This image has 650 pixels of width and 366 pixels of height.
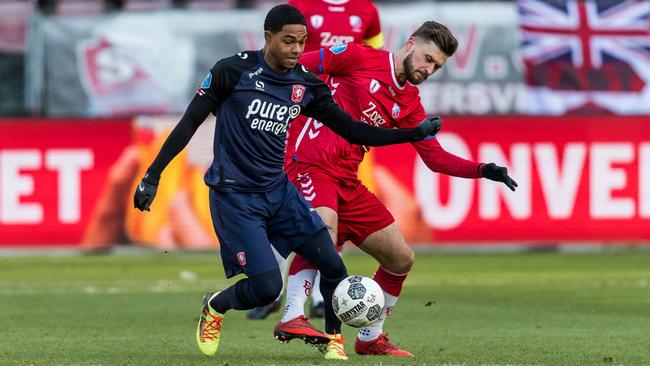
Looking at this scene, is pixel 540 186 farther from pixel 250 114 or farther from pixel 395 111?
pixel 250 114

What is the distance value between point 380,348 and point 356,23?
13.1 ft

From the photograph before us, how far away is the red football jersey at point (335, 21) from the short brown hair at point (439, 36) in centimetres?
320

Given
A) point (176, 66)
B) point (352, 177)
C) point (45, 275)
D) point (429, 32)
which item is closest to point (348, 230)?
point (352, 177)

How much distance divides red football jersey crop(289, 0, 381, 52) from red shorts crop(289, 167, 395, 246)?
304 centimetres

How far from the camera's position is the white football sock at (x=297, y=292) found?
9.12 meters

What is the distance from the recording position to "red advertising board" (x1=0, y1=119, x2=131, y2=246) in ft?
61.3

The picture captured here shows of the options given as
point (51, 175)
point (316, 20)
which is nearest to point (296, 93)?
point (316, 20)

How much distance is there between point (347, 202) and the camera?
31.2ft

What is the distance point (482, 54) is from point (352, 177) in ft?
43.3

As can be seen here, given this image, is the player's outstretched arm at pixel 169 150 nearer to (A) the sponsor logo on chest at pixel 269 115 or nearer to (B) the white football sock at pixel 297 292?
(A) the sponsor logo on chest at pixel 269 115

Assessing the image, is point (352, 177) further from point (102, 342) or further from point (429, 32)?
point (102, 342)

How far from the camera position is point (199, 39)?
73.3ft

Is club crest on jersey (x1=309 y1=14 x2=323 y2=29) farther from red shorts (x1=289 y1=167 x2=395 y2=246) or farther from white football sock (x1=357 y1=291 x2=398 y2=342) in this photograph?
white football sock (x1=357 y1=291 x2=398 y2=342)

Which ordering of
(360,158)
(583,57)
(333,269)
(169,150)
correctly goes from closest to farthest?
(169,150), (333,269), (360,158), (583,57)
